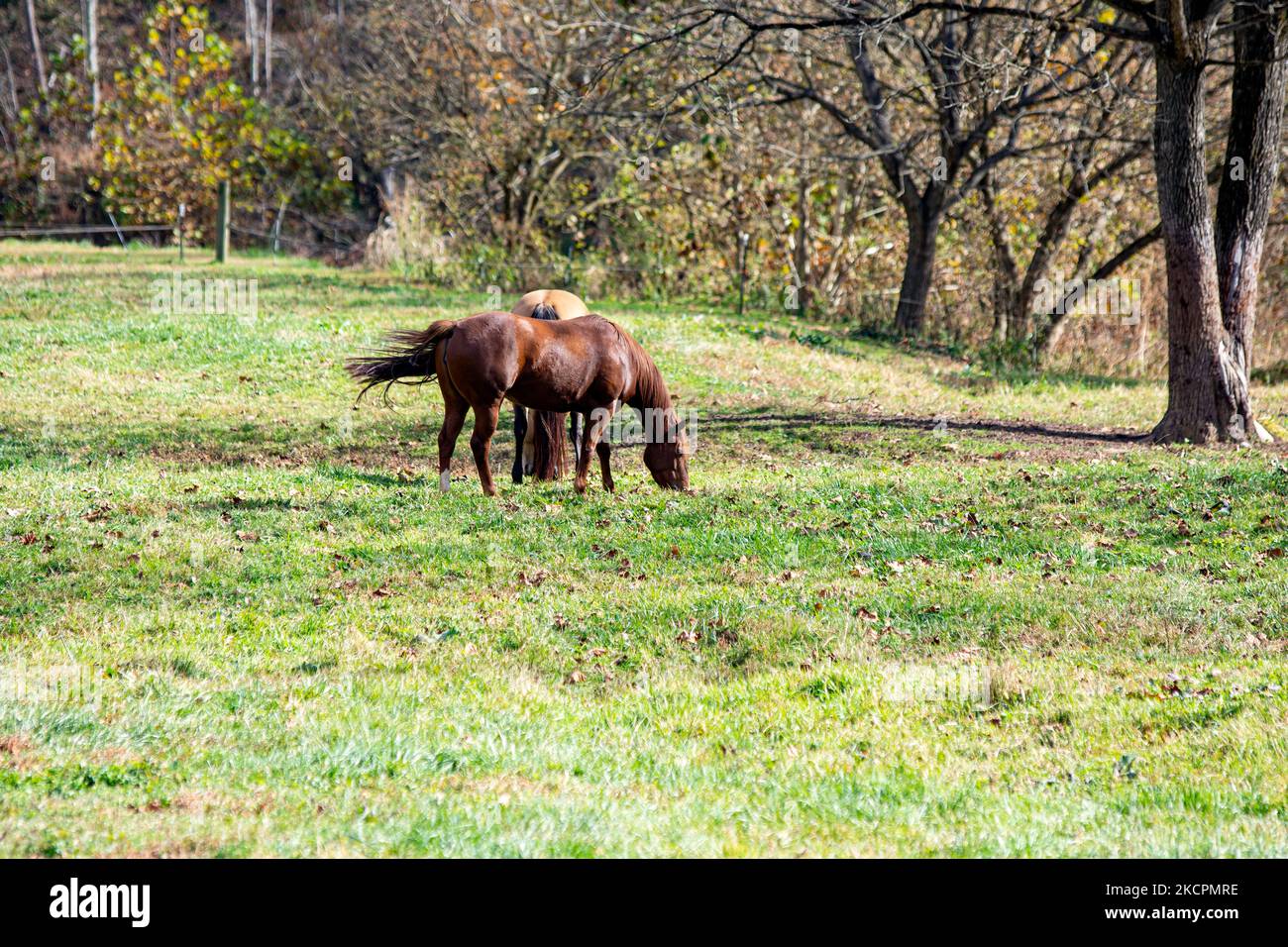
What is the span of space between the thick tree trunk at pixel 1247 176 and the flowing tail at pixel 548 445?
875 cm

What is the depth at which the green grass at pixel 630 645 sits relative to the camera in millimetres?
5457

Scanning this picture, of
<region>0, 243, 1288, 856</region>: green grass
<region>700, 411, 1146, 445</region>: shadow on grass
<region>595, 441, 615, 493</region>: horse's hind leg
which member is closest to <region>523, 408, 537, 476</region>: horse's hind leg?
<region>0, 243, 1288, 856</region>: green grass

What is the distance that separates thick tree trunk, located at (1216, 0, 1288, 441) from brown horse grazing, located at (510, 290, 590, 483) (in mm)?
8511

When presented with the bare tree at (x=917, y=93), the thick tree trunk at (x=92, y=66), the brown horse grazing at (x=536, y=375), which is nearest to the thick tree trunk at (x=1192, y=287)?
the bare tree at (x=917, y=93)

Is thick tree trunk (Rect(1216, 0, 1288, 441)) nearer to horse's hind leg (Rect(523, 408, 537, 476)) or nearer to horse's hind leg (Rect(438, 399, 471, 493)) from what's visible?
horse's hind leg (Rect(523, 408, 537, 476))

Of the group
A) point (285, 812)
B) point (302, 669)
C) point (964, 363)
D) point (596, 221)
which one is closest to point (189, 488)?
point (302, 669)

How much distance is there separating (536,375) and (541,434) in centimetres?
148

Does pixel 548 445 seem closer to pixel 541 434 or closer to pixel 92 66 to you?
pixel 541 434

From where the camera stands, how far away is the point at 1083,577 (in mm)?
9750

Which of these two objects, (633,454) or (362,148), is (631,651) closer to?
(633,454)

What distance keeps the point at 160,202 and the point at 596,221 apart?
12.6 metres

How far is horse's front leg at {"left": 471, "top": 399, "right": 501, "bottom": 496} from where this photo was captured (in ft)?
38.0

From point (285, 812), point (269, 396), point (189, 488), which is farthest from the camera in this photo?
point (269, 396)

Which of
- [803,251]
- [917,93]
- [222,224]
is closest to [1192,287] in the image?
[917,93]
